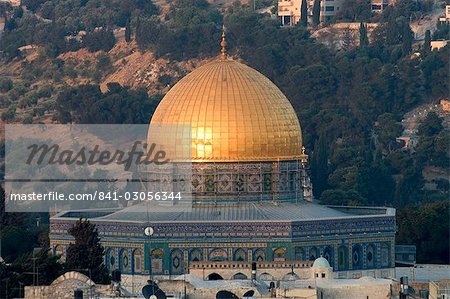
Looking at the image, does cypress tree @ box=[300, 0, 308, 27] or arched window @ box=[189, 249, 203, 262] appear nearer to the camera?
arched window @ box=[189, 249, 203, 262]

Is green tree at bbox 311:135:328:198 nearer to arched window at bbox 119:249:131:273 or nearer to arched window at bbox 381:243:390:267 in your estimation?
arched window at bbox 381:243:390:267

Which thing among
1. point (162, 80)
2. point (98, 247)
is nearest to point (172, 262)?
point (98, 247)

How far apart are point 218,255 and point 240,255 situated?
0.54 meters

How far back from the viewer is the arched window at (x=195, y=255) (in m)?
68.6

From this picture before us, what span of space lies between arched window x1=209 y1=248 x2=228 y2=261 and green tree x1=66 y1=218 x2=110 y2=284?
2668 millimetres

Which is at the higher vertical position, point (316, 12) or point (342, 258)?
point (316, 12)

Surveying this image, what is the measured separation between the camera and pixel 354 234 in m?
69.6

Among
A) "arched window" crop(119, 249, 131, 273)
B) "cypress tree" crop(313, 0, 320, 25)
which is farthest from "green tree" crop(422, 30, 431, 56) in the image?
"arched window" crop(119, 249, 131, 273)

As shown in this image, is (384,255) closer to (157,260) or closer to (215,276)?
(215,276)

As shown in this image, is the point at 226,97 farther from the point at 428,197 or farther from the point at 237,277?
the point at 428,197

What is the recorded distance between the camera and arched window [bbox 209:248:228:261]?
68.4 metres

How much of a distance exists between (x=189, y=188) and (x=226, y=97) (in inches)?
103

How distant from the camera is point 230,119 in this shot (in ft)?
233

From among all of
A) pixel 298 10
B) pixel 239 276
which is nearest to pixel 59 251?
pixel 239 276
